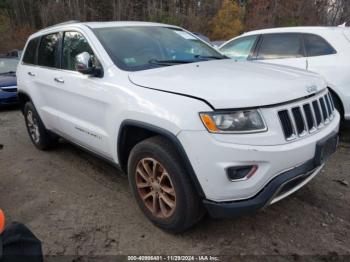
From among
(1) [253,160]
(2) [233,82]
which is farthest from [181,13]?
(1) [253,160]

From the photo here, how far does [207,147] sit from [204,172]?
0.18 metres

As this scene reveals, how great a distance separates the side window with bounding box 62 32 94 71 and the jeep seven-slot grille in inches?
82.8

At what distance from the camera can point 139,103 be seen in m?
2.83

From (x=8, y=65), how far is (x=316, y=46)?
8460 millimetres

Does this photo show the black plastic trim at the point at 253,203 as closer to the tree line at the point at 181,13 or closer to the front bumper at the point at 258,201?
the front bumper at the point at 258,201

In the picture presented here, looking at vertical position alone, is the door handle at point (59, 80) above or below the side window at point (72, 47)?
below

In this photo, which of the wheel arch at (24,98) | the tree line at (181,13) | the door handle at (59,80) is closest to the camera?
the door handle at (59,80)

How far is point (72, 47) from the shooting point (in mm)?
3992

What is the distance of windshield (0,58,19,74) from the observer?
388 inches

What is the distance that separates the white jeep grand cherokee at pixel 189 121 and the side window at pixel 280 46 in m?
2.29

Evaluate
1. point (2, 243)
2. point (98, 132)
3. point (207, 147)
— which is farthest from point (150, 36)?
point (2, 243)

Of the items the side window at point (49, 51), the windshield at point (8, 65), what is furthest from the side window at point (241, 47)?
the windshield at point (8, 65)

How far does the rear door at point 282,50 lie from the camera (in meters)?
5.56

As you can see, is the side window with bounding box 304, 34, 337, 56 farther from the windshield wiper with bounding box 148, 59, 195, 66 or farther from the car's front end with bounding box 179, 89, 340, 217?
the car's front end with bounding box 179, 89, 340, 217
